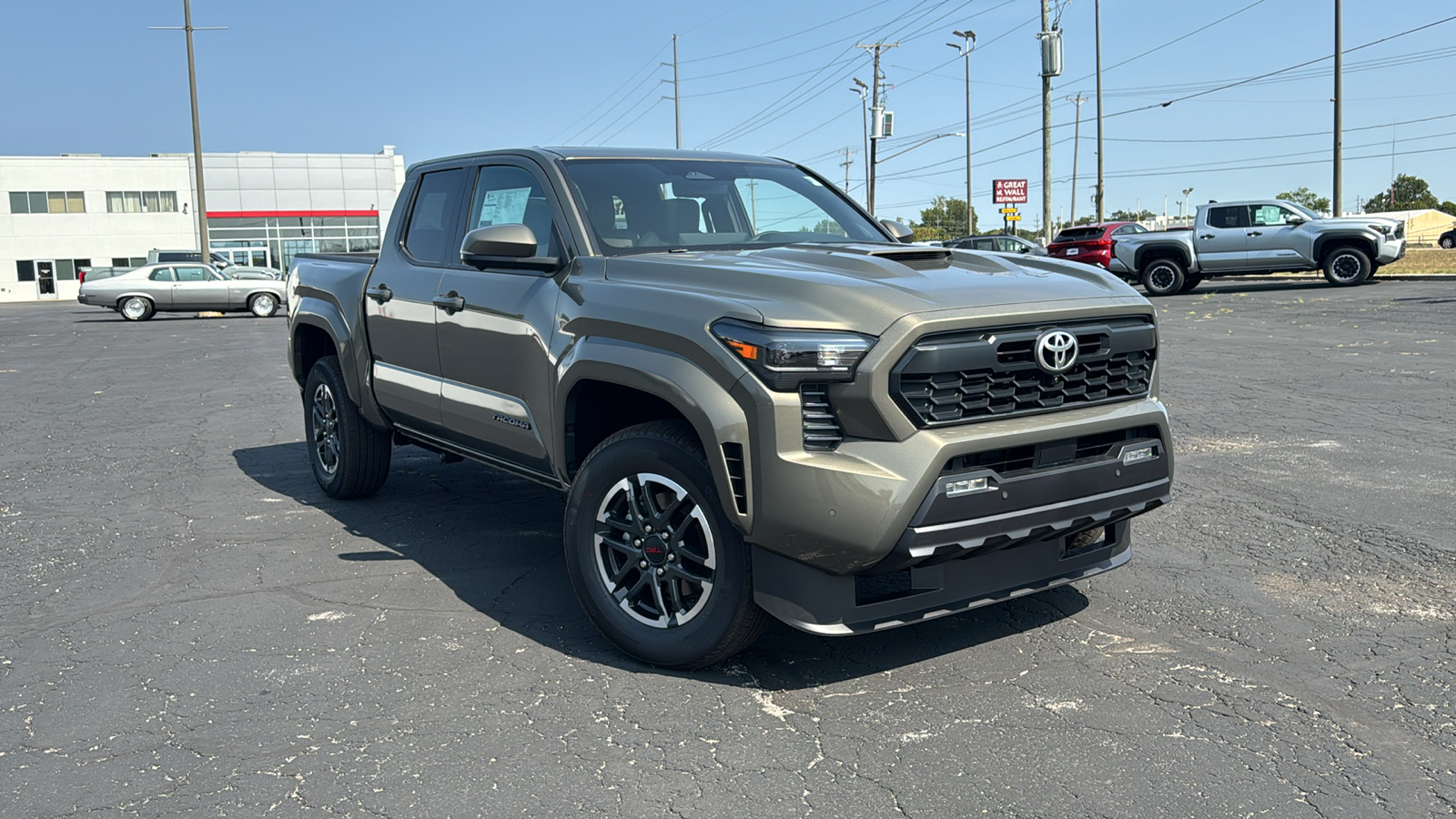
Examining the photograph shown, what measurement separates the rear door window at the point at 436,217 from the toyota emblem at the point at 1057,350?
9.41ft

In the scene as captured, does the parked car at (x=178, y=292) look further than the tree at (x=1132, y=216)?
No

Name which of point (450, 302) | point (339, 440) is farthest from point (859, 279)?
point (339, 440)

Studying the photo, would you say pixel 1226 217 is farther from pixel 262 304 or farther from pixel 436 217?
pixel 262 304

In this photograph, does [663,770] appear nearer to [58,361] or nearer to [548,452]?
[548,452]

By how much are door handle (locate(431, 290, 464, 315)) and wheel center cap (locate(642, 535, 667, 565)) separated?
168 cm

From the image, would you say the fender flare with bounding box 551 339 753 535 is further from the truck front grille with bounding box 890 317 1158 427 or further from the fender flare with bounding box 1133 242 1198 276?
the fender flare with bounding box 1133 242 1198 276

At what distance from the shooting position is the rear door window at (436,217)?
5.50 metres

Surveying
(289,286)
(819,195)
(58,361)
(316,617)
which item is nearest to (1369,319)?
(819,195)

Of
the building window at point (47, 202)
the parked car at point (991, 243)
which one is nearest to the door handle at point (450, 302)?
the parked car at point (991, 243)

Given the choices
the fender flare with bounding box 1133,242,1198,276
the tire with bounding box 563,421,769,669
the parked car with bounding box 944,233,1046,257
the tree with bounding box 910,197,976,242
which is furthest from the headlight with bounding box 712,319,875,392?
the tree with bounding box 910,197,976,242

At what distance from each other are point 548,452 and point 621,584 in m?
0.70

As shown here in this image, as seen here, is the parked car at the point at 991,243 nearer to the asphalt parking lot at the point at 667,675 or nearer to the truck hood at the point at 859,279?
the asphalt parking lot at the point at 667,675

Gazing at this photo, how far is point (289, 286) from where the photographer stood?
706 cm

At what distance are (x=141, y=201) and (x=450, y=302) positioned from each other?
2837 inches
